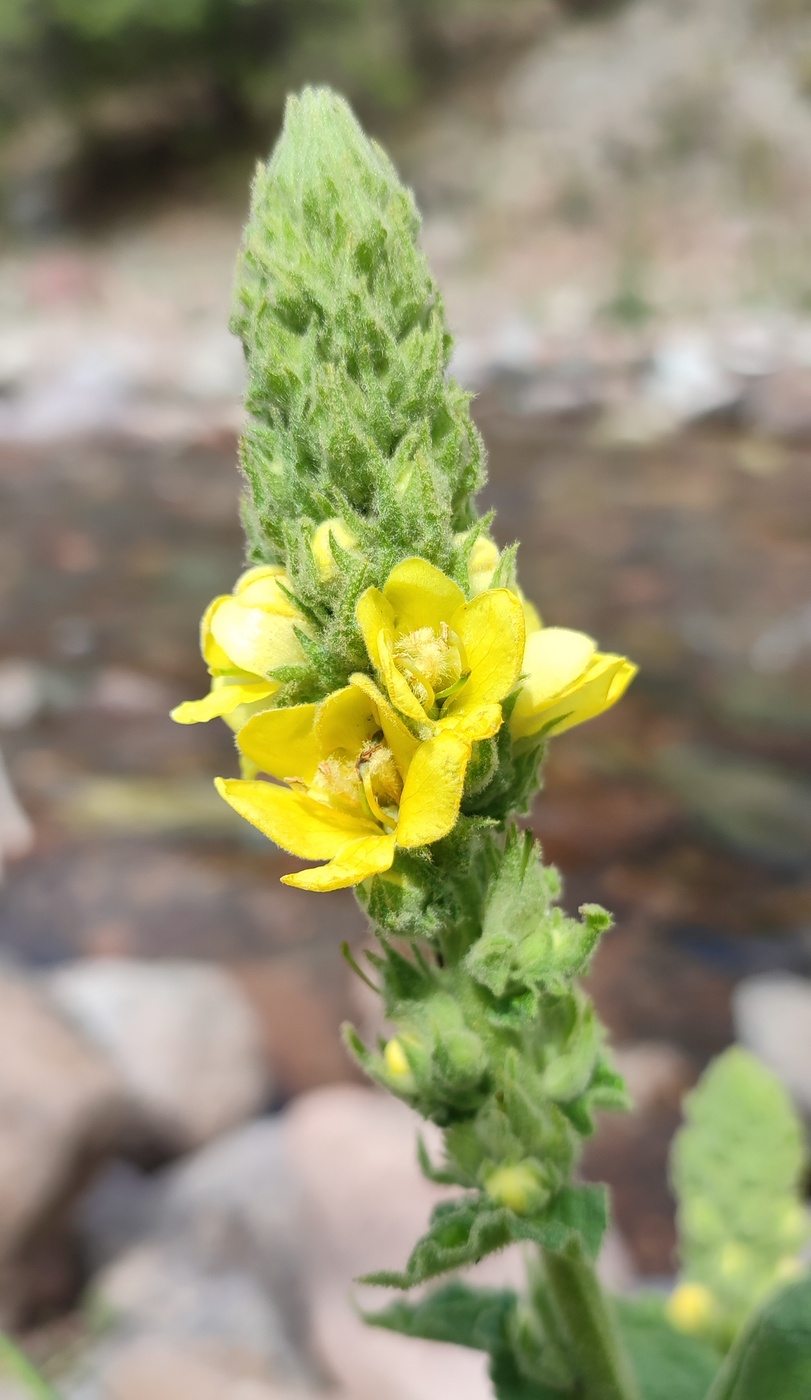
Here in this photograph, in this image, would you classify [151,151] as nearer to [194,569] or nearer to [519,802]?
[194,569]

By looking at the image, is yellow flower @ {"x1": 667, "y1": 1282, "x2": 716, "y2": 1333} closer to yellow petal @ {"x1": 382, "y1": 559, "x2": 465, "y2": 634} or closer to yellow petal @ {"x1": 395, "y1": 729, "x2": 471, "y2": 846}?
yellow petal @ {"x1": 395, "y1": 729, "x2": 471, "y2": 846}

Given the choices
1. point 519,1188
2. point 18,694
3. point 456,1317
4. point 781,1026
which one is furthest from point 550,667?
point 18,694

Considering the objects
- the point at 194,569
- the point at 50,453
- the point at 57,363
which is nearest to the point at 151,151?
the point at 57,363

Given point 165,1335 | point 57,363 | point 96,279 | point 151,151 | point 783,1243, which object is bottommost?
point 165,1335

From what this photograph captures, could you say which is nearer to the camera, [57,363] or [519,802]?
[519,802]

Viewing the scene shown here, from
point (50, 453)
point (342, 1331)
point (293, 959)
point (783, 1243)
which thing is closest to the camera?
point (783, 1243)

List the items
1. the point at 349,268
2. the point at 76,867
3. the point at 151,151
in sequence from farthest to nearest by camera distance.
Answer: the point at 151,151
the point at 76,867
the point at 349,268
